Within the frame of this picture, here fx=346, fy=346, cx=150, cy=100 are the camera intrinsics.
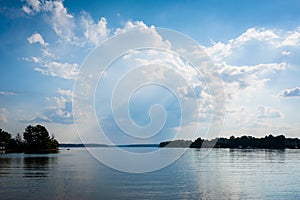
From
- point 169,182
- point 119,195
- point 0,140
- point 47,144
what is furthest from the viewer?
point 47,144

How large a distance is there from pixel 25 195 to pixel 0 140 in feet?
395

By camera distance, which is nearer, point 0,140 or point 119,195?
point 119,195

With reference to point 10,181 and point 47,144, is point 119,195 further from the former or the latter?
point 47,144

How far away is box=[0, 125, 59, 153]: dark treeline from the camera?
14462 centimetres

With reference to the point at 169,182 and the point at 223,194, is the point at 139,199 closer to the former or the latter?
the point at 223,194

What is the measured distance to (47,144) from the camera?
153000 mm

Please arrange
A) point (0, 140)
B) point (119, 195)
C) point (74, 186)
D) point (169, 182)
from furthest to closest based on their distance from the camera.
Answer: point (0, 140) → point (169, 182) → point (74, 186) → point (119, 195)

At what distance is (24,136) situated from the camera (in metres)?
145

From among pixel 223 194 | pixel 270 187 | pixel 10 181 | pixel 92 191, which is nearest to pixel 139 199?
pixel 92 191

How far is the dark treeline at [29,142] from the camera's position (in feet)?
474

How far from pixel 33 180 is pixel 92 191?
11.9 metres

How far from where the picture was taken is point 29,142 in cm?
14888

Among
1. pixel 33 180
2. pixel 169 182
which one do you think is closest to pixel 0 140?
pixel 33 180

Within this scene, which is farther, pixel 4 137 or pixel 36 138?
pixel 36 138
